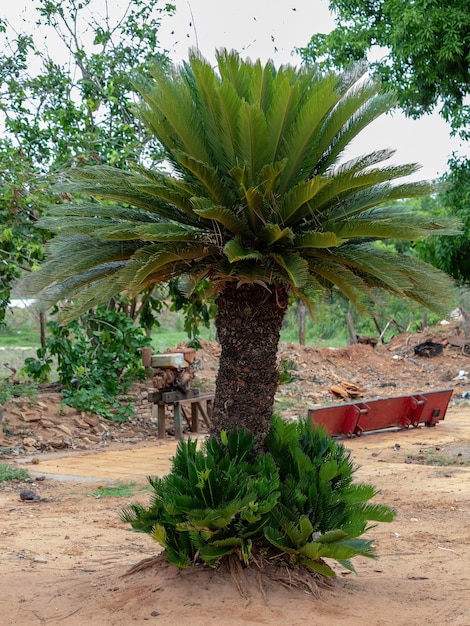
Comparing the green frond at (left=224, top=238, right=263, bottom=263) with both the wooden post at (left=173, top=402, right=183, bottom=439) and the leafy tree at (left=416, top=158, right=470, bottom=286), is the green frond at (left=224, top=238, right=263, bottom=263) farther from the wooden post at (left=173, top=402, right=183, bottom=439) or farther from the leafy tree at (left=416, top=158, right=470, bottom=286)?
the leafy tree at (left=416, top=158, right=470, bottom=286)

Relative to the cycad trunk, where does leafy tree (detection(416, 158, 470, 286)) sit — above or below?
above

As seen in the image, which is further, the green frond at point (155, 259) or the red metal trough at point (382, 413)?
the red metal trough at point (382, 413)

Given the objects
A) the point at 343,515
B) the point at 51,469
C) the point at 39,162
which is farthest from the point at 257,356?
the point at 39,162

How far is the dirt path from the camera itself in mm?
5203

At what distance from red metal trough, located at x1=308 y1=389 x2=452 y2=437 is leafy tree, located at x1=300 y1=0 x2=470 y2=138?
6.32 m

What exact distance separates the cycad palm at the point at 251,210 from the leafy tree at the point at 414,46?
1140cm

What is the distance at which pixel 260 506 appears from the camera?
5.24m

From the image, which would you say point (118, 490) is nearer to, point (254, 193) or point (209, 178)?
point (209, 178)

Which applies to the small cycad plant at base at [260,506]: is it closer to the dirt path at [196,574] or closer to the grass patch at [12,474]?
the dirt path at [196,574]

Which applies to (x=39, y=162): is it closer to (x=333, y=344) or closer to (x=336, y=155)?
(x=336, y=155)

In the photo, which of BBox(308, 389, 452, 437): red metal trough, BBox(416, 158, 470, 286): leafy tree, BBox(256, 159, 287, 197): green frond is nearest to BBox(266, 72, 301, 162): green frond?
BBox(256, 159, 287, 197): green frond

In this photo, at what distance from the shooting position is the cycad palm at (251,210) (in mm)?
5578

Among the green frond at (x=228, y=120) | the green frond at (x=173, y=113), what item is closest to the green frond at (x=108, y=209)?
the green frond at (x=173, y=113)

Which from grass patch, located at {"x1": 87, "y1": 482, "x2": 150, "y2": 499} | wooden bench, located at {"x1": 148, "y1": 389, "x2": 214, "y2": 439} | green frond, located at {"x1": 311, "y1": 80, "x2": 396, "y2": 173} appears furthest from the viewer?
wooden bench, located at {"x1": 148, "y1": 389, "x2": 214, "y2": 439}
